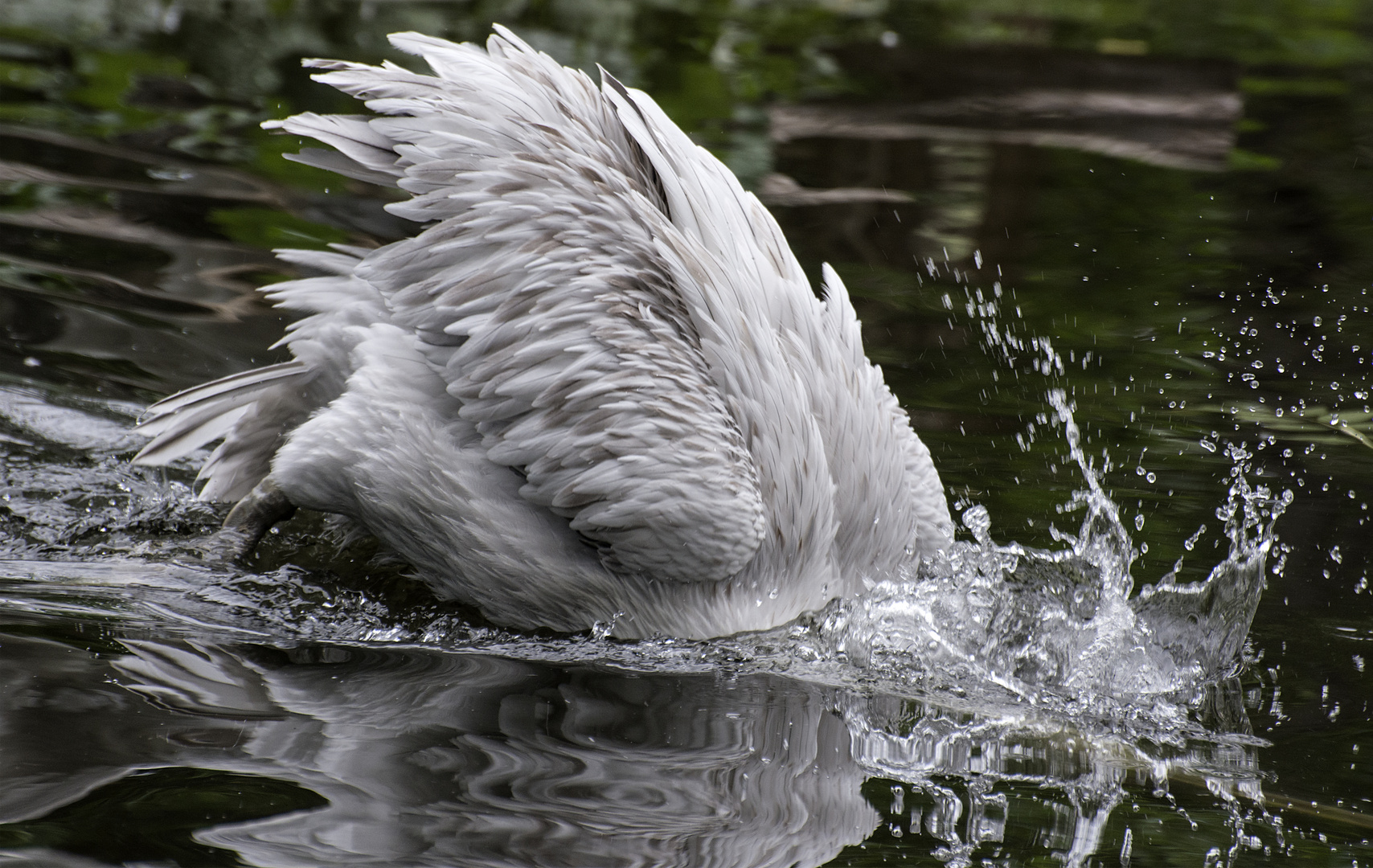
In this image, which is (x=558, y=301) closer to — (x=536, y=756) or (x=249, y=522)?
(x=249, y=522)

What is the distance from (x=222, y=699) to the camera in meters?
3.44

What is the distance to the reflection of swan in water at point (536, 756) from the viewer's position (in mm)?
2898

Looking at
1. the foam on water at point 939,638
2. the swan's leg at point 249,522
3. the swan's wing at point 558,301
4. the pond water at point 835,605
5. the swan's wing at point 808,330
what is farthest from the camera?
the swan's leg at point 249,522

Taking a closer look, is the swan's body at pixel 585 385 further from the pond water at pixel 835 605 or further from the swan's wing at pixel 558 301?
the pond water at pixel 835 605

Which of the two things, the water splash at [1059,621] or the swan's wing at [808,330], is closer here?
the water splash at [1059,621]

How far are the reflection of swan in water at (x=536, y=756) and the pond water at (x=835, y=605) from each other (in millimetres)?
13

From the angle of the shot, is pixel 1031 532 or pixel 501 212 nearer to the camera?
pixel 501 212

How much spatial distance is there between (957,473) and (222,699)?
3.00m

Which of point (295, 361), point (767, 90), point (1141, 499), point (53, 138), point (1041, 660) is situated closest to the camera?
point (1041, 660)

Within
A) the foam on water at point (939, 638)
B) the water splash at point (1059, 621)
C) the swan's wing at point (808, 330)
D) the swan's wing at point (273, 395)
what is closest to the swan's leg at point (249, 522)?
the foam on water at point (939, 638)

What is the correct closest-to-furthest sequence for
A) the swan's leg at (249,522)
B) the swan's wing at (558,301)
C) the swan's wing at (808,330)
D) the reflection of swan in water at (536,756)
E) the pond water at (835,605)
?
the reflection of swan in water at (536,756) < the pond water at (835,605) < the swan's wing at (558,301) < the swan's wing at (808,330) < the swan's leg at (249,522)

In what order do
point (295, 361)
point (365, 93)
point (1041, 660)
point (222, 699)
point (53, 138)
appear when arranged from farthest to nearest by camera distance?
point (53, 138), point (295, 361), point (365, 93), point (1041, 660), point (222, 699)

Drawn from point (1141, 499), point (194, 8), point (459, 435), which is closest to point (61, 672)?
point (459, 435)

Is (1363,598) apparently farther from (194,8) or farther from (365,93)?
(194,8)
